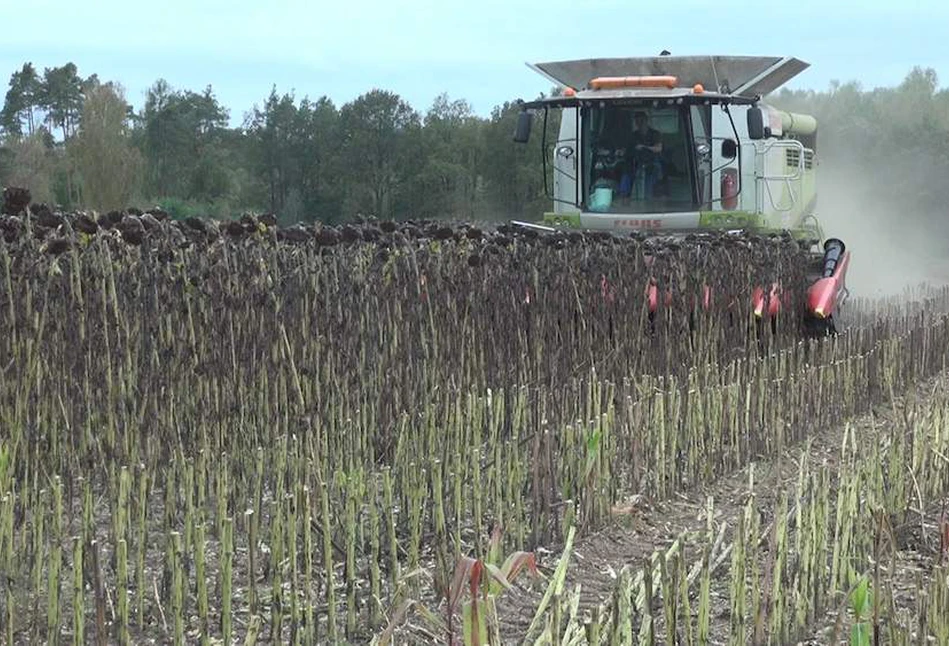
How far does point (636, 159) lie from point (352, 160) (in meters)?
25.9

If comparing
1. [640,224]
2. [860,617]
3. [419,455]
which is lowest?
[419,455]

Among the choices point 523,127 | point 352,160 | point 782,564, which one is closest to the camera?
point 782,564

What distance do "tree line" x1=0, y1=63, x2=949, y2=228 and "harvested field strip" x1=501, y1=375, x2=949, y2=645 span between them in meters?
20.0

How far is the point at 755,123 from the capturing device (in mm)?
12211

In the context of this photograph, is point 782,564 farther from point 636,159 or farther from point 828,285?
point 636,159

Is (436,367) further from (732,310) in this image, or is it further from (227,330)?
(732,310)

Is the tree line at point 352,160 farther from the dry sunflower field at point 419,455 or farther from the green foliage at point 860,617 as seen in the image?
the green foliage at point 860,617

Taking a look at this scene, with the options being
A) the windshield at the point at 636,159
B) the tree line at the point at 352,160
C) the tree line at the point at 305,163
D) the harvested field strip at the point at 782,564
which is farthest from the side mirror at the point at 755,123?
the tree line at the point at 305,163

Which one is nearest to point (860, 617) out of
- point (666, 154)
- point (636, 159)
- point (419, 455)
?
point (419, 455)

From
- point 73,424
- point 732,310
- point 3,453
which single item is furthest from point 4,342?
point 732,310

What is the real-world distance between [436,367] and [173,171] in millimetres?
44971

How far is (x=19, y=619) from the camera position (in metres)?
4.34

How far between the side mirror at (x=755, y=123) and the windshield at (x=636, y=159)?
0.96 m

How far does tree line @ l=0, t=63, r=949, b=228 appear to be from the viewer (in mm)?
35531
